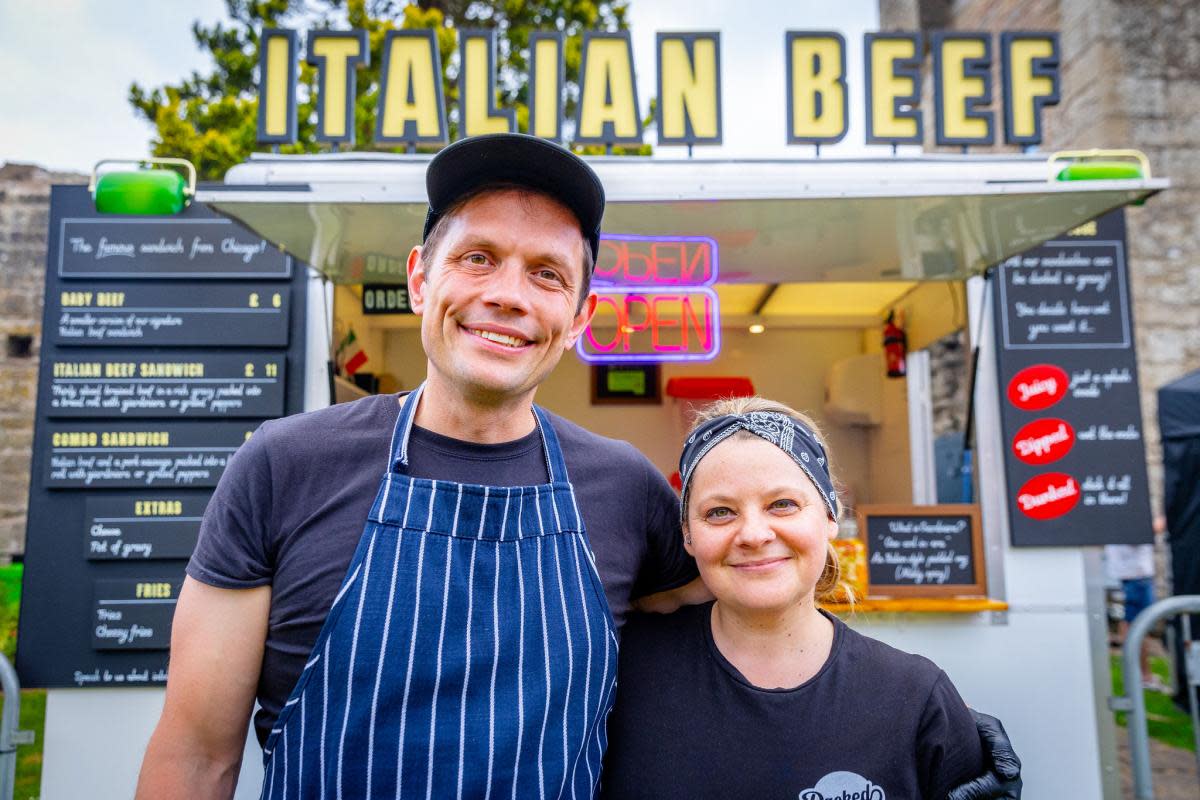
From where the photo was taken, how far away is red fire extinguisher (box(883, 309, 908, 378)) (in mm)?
5168

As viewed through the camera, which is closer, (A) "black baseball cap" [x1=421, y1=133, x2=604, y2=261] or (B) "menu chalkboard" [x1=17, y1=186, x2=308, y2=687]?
(A) "black baseball cap" [x1=421, y1=133, x2=604, y2=261]

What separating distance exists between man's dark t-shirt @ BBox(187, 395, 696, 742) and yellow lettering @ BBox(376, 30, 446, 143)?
291 cm

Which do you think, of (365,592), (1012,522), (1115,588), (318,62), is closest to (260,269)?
(318,62)

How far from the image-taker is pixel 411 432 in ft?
4.57

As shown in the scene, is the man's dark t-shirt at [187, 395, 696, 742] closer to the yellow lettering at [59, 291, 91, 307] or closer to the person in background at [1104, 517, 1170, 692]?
the yellow lettering at [59, 291, 91, 307]

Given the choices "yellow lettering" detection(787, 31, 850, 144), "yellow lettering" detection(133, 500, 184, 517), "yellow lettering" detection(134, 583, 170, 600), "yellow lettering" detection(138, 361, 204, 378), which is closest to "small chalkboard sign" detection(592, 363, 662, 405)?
"yellow lettering" detection(787, 31, 850, 144)

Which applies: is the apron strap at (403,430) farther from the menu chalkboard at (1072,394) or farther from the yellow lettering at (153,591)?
the menu chalkboard at (1072,394)

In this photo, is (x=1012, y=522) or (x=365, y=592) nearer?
(x=365, y=592)

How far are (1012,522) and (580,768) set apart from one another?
289cm

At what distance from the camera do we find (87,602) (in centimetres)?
337

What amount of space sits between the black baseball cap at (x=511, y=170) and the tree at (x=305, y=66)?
7654mm

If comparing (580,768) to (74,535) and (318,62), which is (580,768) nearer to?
(74,535)

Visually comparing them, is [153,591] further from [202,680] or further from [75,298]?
[202,680]

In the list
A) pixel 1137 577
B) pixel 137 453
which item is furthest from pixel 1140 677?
pixel 137 453
